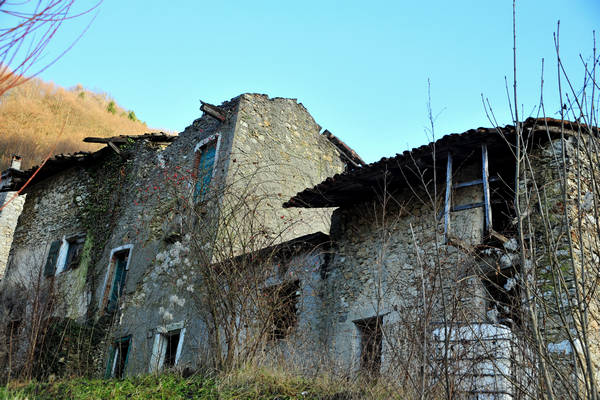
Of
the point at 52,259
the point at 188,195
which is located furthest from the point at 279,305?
the point at 52,259

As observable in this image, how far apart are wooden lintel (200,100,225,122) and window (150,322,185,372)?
454 centimetres

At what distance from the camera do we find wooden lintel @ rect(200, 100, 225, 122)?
12.9 m

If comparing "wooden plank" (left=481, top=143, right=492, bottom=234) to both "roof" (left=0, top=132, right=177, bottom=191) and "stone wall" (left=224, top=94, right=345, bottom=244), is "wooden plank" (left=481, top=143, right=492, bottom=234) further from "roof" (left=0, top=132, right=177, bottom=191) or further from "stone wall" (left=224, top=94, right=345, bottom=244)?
"roof" (left=0, top=132, right=177, bottom=191)

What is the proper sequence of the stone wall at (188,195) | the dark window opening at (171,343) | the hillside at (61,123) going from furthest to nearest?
the hillside at (61,123), the stone wall at (188,195), the dark window opening at (171,343)

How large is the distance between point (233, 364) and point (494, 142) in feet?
15.1

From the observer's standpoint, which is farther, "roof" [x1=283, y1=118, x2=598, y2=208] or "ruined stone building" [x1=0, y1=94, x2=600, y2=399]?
"roof" [x1=283, y1=118, x2=598, y2=208]

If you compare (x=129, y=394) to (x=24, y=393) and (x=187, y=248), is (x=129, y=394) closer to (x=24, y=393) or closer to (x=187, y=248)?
Result: (x=24, y=393)

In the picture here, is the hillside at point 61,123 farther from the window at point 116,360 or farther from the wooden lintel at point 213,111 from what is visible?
the window at point 116,360

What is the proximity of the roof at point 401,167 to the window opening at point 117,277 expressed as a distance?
492cm

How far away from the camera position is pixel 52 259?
15.1 meters

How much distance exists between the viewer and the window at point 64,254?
48.1ft

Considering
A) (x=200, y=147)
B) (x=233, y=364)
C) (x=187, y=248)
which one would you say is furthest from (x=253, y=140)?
(x=233, y=364)

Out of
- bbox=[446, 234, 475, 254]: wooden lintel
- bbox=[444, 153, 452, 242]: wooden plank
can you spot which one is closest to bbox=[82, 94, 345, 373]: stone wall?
bbox=[444, 153, 452, 242]: wooden plank

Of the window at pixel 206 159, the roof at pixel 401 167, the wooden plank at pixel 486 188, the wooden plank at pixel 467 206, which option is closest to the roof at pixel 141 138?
the window at pixel 206 159
